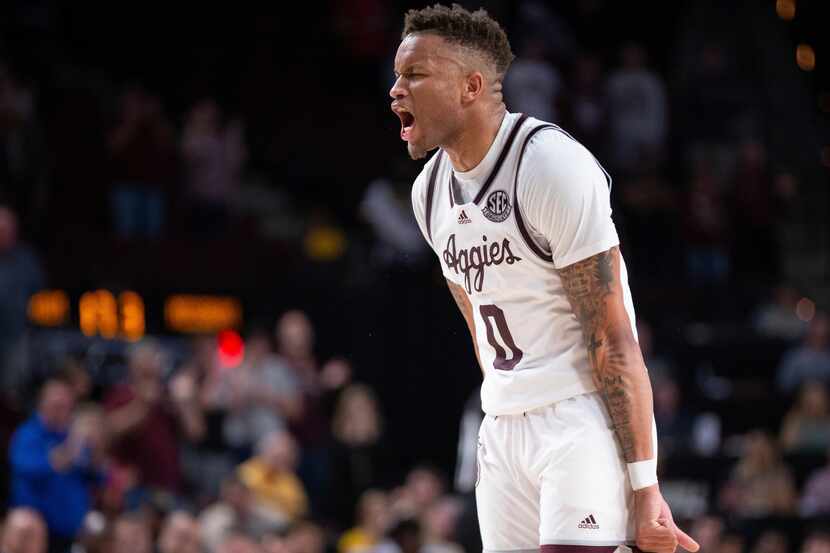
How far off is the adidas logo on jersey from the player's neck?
1.14 metres

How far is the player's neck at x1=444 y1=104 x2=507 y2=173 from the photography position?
14.6ft

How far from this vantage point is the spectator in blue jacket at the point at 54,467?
371 inches

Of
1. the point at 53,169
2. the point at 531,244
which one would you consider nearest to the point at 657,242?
the point at 53,169

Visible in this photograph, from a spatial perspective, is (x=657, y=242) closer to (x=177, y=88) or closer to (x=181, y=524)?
(x=177, y=88)

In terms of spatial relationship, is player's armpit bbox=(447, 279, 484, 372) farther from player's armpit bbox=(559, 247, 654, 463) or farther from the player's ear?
the player's ear

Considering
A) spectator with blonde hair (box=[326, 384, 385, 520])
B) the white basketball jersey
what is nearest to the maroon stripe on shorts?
the white basketball jersey

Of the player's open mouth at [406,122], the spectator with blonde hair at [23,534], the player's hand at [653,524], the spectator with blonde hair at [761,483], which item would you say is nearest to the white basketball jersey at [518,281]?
the player's open mouth at [406,122]

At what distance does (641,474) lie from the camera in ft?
13.8

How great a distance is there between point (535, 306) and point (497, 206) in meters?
0.33

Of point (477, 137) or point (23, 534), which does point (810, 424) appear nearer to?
point (23, 534)

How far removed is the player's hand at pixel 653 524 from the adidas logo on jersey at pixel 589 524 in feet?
0.45

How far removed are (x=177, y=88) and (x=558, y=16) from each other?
435 cm

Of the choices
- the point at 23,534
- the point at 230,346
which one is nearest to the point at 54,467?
the point at 23,534

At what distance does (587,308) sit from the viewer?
14.1 feet
